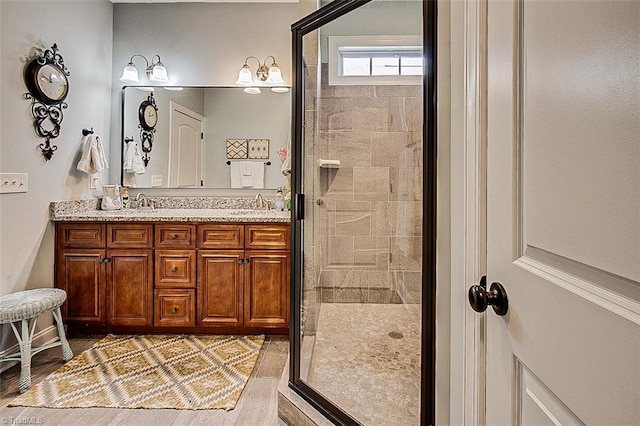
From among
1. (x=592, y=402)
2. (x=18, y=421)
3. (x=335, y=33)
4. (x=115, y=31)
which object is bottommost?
(x=18, y=421)

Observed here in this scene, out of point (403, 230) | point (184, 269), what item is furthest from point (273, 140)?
point (403, 230)

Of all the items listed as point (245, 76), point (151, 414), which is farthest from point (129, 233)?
point (245, 76)

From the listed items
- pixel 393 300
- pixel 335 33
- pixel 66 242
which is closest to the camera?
pixel 335 33

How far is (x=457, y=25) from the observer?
3.44 ft

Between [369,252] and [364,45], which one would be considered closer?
[364,45]

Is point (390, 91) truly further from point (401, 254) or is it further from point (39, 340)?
point (39, 340)

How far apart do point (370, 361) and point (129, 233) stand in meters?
1.96

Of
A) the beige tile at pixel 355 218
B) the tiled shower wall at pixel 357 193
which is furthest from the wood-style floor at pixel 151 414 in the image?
the beige tile at pixel 355 218

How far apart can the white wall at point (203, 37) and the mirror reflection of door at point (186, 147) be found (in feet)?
0.49

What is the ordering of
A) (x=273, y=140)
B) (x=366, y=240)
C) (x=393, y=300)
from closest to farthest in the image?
1. (x=393, y=300)
2. (x=366, y=240)
3. (x=273, y=140)

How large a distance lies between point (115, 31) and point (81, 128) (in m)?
1.01

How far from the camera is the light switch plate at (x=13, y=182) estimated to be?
2.28 metres

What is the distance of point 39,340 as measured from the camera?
2.61 meters

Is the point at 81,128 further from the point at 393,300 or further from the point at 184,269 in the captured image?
the point at 393,300
